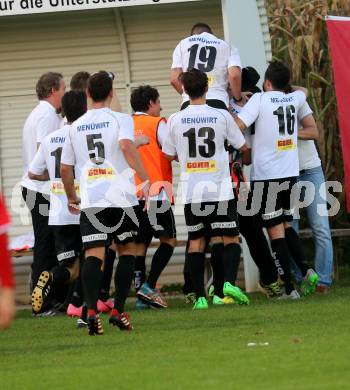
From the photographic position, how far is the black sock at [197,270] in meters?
13.6

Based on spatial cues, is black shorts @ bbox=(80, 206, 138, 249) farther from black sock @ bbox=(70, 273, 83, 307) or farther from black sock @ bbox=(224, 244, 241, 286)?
black sock @ bbox=(70, 273, 83, 307)

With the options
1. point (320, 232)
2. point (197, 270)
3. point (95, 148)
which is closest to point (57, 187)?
point (197, 270)

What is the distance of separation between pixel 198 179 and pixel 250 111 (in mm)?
1014

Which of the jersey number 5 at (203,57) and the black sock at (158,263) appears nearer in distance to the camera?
the black sock at (158,263)

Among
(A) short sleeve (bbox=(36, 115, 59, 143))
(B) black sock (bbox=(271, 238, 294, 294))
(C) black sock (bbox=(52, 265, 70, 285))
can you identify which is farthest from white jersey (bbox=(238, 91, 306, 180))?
(C) black sock (bbox=(52, 265, 70, 285))

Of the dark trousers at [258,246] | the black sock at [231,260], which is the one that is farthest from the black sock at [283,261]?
the black sock at [231,260]

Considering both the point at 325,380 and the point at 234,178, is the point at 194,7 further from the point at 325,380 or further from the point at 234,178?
the point at 325,380

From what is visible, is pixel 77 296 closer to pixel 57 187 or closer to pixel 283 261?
pixel 57 187

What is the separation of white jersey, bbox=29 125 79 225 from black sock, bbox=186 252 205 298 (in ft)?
3.84

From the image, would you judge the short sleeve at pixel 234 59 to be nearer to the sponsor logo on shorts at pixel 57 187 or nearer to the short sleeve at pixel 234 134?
the short sleeve at pixel 234 134

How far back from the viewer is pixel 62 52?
16984 mm

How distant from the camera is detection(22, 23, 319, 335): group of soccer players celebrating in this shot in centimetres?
1326

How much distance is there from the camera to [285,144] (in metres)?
14.0

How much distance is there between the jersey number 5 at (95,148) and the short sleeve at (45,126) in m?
2.90
